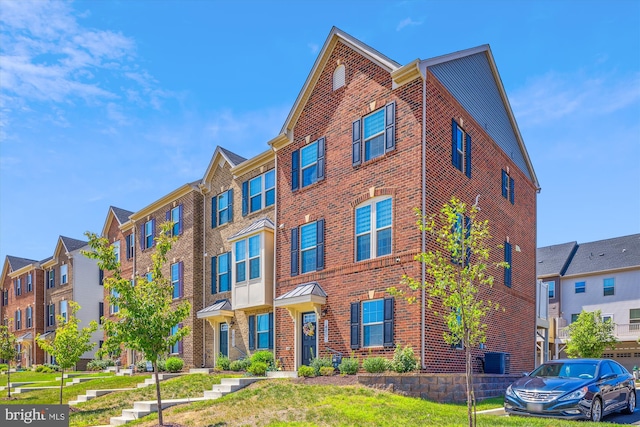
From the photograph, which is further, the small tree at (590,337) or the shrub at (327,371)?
the small tree at (590,337)

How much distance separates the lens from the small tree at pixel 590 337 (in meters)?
37.2

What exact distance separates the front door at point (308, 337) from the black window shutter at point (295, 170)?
507 centimetres

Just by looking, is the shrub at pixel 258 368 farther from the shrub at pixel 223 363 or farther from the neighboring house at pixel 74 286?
the neighboring house at pixel 74 286

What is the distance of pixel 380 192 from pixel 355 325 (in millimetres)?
4469

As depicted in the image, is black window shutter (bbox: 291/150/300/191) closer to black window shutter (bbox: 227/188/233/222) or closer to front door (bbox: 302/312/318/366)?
front door (bbox: 302/312/318/366)

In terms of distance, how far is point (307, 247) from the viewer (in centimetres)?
2153

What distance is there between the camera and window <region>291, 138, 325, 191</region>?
21344mm

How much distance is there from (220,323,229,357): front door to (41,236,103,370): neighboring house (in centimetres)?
2258

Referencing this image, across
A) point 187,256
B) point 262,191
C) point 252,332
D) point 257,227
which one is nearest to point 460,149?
point 257,227

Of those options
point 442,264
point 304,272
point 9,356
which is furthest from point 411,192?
point 9,356

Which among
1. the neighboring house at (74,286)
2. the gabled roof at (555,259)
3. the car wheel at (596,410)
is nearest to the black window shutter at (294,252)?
the car wheel at (596,410)

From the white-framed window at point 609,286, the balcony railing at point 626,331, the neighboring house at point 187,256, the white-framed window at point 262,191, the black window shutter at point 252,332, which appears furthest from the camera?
the white-framed window at point 609,286

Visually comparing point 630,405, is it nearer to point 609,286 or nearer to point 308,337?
point 308,337

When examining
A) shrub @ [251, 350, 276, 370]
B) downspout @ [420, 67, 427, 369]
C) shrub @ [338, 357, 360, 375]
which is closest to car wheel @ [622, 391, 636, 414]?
downspout @ [420, 67, 427, 369]
